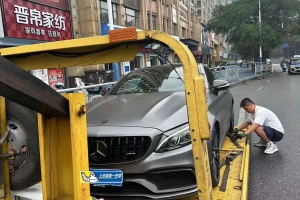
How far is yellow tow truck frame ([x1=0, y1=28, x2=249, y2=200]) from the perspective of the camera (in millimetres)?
1686

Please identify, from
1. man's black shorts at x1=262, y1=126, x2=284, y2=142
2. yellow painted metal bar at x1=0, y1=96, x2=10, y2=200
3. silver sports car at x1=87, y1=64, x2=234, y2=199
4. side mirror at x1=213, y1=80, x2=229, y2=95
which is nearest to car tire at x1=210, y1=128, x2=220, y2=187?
silver sports car at x1=87, y1=64, x2=234, y2=199

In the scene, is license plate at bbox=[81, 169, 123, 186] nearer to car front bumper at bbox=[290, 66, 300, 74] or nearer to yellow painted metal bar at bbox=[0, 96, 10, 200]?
yellow painted metal bar at bbox=[0, 96, 10, 200]

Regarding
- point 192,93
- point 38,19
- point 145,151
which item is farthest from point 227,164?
point 38,19

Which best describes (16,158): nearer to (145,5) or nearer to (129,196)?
(129,196)

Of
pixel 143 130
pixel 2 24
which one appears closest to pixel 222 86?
pixel 143 130

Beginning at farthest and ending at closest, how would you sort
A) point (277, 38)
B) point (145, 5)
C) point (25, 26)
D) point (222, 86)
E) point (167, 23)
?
point (167, 23), point (277, 38), point (145, 5), point (25, 26), point (222, 86)

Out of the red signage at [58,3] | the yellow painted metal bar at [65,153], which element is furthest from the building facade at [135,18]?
the yellow painted metal bar at [65,153]

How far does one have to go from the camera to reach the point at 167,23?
110 feet

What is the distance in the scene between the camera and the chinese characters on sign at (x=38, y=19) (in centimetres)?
1366

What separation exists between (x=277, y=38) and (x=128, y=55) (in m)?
30.2

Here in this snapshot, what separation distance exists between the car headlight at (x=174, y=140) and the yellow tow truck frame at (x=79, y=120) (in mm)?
683

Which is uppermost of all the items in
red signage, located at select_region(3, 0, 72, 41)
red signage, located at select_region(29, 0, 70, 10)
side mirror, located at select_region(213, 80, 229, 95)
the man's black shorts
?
red signage, located at select_region(29, 0, 70, 10)

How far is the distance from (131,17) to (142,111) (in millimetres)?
23738

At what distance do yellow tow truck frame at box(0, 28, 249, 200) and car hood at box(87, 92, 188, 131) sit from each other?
87 cm
